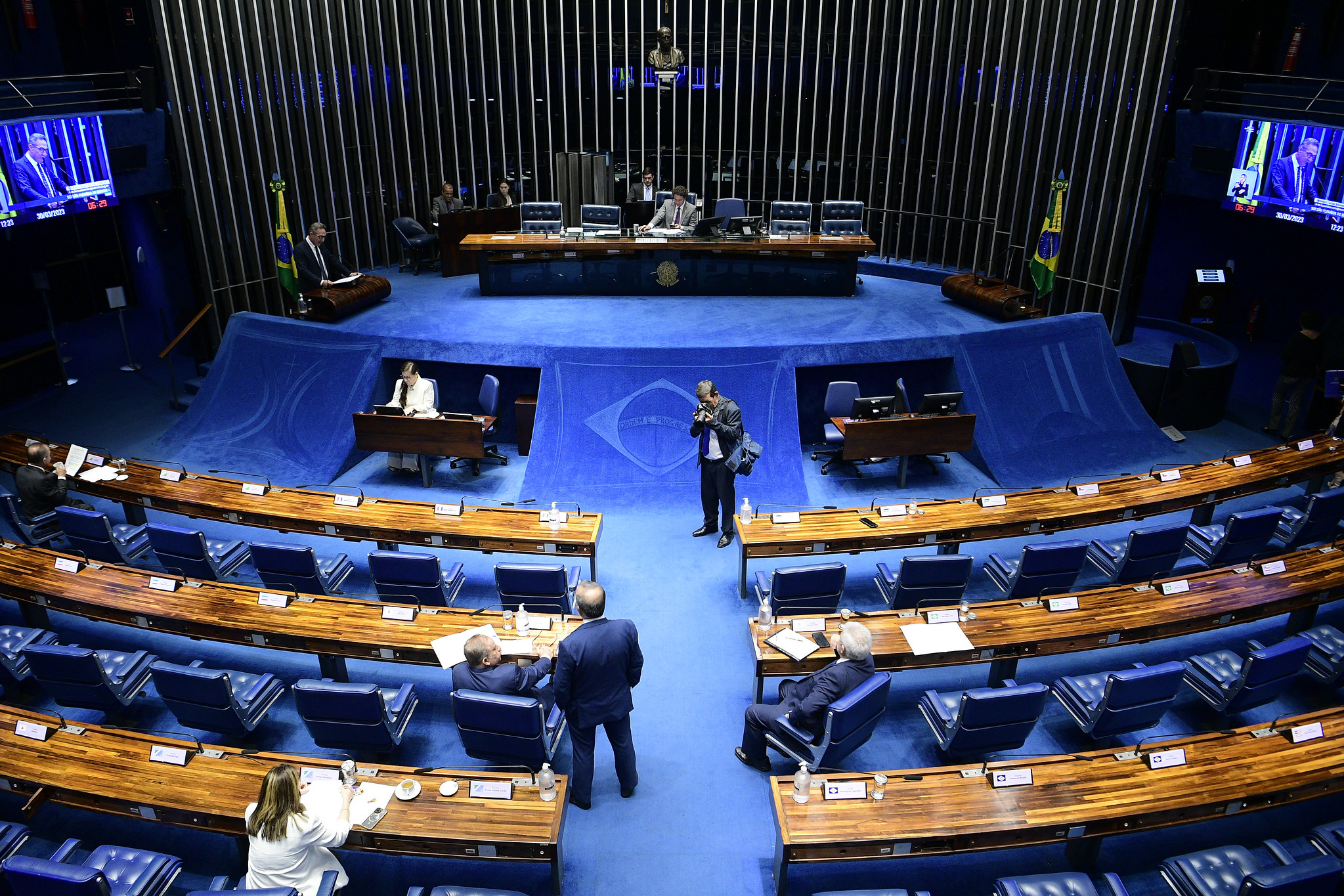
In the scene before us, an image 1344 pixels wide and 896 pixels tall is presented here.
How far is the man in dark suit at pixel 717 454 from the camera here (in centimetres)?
795

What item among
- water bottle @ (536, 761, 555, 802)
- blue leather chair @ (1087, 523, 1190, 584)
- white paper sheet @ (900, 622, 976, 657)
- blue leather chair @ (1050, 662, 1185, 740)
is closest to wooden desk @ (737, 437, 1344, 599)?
blue leather chair @ (1087, 523, 1190, 584)

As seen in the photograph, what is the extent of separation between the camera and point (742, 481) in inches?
375

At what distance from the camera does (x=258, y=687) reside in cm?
581

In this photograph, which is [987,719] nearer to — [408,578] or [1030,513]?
[1030,513]

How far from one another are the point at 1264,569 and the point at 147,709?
329 inches

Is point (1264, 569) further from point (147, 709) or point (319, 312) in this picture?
point (319, 312)

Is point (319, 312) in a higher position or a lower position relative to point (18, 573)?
higher

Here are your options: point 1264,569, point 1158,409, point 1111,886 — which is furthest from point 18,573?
point 1158,409

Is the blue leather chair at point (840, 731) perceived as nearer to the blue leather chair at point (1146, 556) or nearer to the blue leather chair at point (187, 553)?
the blue leather chair at point (1146, 556)

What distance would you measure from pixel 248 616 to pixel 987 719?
4971 millimetres

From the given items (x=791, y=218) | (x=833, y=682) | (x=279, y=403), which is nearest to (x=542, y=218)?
(x=791, y=218)

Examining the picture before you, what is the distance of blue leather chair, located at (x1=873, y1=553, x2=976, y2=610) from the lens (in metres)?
6.61

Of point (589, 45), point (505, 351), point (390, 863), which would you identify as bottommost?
point (390, 863)

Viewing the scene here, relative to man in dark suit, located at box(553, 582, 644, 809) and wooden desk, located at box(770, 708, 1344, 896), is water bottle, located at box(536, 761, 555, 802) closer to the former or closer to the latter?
man in dark suit, located at box(553, 582, 644, 809)
